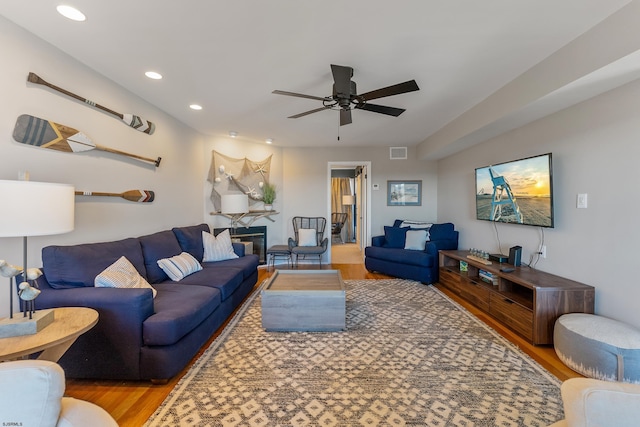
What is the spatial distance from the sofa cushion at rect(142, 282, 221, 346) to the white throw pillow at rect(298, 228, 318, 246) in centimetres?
287

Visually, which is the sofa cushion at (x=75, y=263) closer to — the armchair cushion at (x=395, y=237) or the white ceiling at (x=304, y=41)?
the white ceiling at (x=304, y=41)

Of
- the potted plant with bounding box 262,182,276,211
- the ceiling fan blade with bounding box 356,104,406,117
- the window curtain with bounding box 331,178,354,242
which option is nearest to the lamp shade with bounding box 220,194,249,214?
the potted plant with bounding box 262,182,276,211

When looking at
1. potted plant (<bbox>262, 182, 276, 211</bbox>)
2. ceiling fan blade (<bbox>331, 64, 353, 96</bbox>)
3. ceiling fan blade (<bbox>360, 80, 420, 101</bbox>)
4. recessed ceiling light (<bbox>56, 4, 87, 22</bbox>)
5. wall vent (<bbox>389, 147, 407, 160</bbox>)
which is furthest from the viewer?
wall vent (<bbox>389, 147, 407, 160</bbox>)

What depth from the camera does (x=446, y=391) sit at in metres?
1.85

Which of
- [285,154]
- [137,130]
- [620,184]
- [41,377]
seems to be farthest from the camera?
[285,154]

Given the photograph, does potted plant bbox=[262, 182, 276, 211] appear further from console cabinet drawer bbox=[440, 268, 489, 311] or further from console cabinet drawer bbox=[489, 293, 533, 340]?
console cabinet drawer bbox=[489, 293, 533, 340]

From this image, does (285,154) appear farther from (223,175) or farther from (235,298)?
(235,298)

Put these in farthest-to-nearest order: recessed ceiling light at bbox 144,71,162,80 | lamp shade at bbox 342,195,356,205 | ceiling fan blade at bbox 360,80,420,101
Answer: lamp shade at bbox 342,195,356,205, recessed ceiling light at bbox 144,71,162,80, ceiling fan blade at bbox 360,80,420,101

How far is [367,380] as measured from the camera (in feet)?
6.44

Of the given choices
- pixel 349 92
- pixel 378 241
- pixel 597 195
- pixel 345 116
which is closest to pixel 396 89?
pixel 349 92

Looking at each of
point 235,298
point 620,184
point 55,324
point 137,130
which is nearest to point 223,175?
point 137,130

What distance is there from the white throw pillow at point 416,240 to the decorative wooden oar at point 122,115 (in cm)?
402

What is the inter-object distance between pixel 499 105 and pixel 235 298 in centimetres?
350

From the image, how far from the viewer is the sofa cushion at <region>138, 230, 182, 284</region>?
9.41 feet
